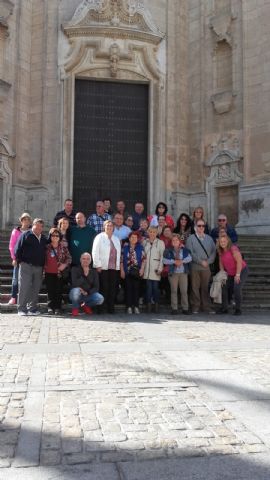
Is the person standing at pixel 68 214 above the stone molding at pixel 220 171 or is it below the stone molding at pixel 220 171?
below

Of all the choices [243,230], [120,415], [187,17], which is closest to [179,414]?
[120,415]

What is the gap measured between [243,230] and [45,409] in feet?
47.9

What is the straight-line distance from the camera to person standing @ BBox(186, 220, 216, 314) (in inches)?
416

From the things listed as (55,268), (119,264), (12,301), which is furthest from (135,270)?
(12,301)

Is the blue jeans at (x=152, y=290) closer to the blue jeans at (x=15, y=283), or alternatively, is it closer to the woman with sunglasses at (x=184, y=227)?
the woman with sunglasses at (x=184, y=227)

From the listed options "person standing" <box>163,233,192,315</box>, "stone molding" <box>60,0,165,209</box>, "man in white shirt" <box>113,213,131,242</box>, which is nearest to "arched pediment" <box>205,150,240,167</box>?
"stone molding" <box>60,0,165,209</box>

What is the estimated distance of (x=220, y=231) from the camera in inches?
421

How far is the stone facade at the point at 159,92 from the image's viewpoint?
18109 mm

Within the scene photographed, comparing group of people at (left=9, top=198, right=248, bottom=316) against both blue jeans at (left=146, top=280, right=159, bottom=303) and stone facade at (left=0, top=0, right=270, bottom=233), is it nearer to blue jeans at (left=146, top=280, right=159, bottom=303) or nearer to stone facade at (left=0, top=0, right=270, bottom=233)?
blue jeans at (left=146, top=280, right=159, bottom=303)

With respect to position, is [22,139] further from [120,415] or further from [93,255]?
[120,415]

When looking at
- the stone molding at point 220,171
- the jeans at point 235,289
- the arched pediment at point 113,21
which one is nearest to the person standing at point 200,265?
the jeans at point 235,289

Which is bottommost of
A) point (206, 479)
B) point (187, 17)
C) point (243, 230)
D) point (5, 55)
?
point (206, 479)

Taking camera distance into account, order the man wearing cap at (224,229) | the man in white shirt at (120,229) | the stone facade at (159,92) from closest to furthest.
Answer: the man in white shirt at (120,229) → the man wearing cap at (224,229) → the stone facade at (159,92)

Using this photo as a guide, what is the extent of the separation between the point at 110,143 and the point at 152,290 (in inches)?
408
